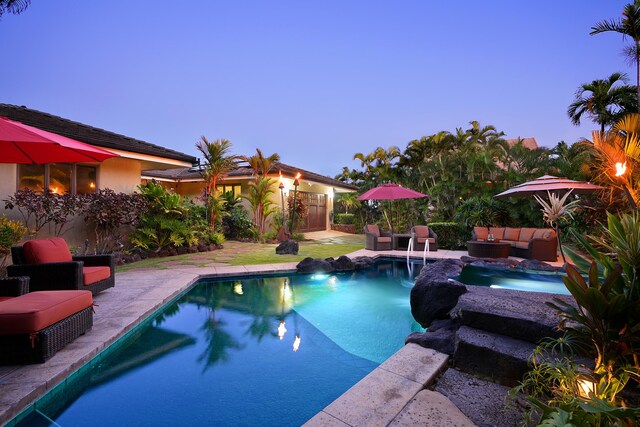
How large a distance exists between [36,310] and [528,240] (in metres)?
13.6

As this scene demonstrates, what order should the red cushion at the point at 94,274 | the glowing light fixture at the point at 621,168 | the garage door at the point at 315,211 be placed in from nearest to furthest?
the red cushion at the point at 94,274 → the glowing light fixture at the point at 621,168 → the garage door at the point at 315,211

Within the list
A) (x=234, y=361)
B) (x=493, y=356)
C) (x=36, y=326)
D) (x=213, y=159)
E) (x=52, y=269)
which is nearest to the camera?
(x=493, y=356)

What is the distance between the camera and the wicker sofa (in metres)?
10.6

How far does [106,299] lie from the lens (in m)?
5.66

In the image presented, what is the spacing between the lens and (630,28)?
1406 cm

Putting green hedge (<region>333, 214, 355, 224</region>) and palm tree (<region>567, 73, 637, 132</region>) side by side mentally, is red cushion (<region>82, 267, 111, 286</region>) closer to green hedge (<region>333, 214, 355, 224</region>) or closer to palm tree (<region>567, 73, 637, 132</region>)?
green hedge (<region>333, 214, 355, 224</region>)

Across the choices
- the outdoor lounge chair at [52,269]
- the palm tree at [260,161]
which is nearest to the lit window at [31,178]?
the outdoor lounge chair at [52,269]

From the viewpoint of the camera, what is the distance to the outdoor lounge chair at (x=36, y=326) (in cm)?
321

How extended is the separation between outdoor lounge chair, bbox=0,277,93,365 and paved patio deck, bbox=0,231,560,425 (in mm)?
102

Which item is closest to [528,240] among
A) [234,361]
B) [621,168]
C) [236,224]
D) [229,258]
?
[621,168]

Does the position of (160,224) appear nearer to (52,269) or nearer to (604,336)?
(52,269)

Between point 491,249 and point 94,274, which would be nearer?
point 94,274

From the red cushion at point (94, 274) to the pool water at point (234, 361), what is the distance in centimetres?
124

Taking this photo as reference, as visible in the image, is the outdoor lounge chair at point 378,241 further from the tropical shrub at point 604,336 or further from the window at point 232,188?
the tropical shrub at point 604,336
